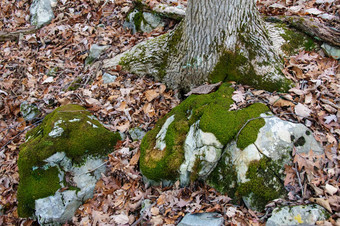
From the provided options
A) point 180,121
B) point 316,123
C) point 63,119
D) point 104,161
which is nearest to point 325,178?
point 316,123

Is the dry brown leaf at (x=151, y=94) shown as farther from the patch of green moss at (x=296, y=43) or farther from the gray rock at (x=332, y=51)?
the gray rock at (x=332, y=51)

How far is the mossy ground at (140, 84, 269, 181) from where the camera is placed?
3.37 meters

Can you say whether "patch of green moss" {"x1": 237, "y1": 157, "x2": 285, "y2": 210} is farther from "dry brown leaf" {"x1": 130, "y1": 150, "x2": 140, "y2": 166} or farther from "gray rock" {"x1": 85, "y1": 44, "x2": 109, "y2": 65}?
"gray rock" {"x1": 85, "y1": 44, "x2": 109, "y2": 65}

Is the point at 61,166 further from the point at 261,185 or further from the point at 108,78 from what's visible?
the point at 261,185

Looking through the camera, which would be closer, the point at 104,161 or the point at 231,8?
the point at 231,8

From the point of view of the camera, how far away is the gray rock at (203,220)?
2995 millimetres

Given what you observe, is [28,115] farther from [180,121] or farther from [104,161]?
[180,121]

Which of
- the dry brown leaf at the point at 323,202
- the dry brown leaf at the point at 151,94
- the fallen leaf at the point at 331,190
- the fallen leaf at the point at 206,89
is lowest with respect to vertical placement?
the dry brown leaf at the point at 323,202

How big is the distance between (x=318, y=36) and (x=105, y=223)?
16.4ft

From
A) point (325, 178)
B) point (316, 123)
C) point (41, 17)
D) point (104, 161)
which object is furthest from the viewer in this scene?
point (41, 17)

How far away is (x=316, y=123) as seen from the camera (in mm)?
3447

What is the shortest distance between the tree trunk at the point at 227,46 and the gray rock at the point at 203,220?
92.4 inches

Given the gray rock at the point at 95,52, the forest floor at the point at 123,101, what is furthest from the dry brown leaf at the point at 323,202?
the gray rock at the point at 95,52

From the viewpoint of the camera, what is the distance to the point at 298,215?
276 cm
